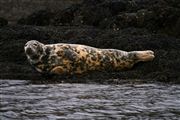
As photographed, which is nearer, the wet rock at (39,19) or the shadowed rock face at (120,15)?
the shadowed rock face at (120,15)

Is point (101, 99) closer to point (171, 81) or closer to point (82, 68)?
point (171, 81)

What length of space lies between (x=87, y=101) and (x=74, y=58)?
9.30 ft

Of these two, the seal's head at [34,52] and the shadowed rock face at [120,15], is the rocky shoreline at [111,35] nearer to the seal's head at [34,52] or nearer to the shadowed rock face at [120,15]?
the shadowed rock face at [120,15]

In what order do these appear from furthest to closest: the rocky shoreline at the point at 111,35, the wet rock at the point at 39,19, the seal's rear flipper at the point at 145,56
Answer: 1. the wet rock at the point at 39,19
2. the seal's rear flipper at the point at 145,56
3. the rocky shoreline at the point at 111,35

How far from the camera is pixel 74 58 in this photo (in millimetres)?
8234

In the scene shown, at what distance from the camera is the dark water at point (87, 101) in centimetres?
462

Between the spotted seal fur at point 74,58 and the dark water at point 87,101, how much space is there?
3.01 feet

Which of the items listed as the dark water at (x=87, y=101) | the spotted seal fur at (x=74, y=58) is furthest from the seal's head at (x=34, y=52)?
the dark water at (x=87, y=101)

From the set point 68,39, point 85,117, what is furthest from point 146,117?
point 68,39

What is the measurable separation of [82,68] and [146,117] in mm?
3804

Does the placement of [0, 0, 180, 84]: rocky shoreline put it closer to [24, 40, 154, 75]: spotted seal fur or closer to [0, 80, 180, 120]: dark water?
[24, 40, 154, 75]: spotted seal fur

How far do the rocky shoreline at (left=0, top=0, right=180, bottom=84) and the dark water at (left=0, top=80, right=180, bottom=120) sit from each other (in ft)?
2.77

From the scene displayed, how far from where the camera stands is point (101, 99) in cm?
562

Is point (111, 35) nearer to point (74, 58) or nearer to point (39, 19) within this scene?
point (74, 58)
